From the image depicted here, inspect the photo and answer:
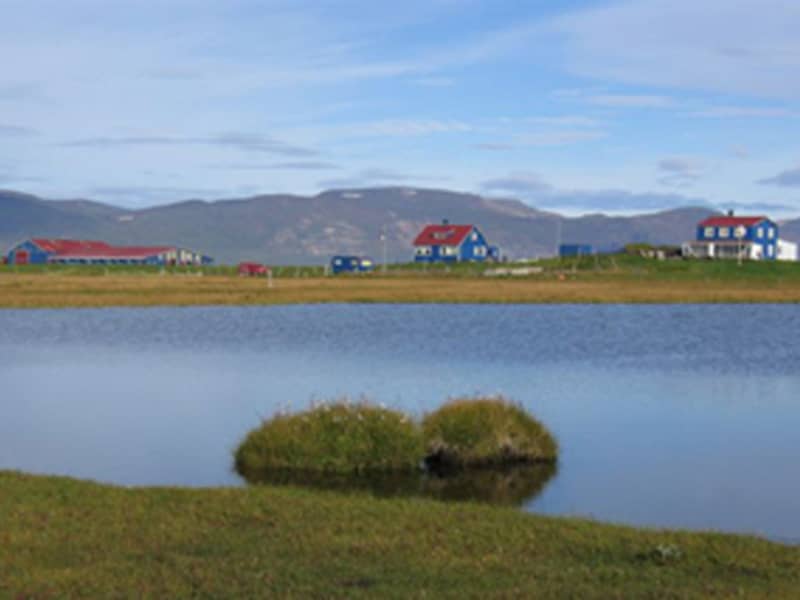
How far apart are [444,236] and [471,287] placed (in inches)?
3271

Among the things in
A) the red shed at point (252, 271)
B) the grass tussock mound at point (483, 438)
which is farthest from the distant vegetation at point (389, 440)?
the red shed at point (252, 271)

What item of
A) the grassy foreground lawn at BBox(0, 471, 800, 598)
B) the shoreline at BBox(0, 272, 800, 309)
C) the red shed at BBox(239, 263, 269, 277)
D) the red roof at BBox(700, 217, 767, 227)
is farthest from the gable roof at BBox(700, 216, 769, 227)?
the grassy foreground lawn at BBox(0, 471, 800, 598)

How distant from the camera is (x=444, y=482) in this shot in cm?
2486

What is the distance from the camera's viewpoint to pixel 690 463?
26.9m

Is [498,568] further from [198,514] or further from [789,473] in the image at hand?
[789,473]

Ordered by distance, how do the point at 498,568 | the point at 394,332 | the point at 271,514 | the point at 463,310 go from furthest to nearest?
1. the point at 463,310
2. the point at 394,332
3. the point at 271,514
4. the point at 498,568

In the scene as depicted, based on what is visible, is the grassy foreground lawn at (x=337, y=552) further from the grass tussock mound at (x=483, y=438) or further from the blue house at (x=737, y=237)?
the blue house at (x=737, y=237)

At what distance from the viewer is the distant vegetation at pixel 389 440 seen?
2598 centimetres

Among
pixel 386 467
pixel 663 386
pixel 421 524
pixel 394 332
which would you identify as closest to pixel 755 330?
pixel 394 332

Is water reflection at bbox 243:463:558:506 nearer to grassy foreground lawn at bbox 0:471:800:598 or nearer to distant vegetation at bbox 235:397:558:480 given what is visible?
distant vegetation at bbox 235:397:558:480

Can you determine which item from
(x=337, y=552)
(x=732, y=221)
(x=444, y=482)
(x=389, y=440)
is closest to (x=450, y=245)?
(x=732, y=221)

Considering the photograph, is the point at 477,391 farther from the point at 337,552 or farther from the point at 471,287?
the point at 471,287

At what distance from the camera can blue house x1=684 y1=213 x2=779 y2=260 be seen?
6619 inches

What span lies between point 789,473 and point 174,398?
2045 centimetres
